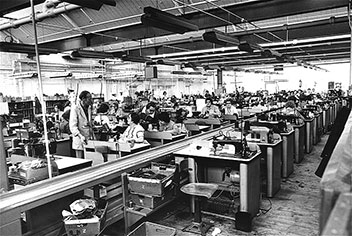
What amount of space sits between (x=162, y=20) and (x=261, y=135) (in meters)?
1.82

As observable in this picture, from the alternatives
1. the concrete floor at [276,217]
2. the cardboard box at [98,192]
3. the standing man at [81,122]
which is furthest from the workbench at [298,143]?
the cardboard box at [98,192]

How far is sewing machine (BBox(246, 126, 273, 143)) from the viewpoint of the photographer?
3.64m

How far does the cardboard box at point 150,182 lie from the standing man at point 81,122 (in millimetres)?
1542

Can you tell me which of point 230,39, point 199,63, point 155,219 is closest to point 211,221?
point 155,219

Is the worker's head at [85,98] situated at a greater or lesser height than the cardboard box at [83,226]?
greater

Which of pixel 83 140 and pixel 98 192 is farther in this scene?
pixel 83 140

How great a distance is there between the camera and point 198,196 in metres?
2.62

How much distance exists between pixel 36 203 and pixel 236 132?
2.56 metres

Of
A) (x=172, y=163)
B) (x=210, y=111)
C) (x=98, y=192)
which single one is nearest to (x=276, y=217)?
(x=172, y=163)

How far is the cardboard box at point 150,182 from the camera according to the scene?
8.21 feet

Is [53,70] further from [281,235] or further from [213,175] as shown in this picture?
[281,235]

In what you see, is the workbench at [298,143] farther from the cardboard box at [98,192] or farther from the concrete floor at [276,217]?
the cardboard box at [98,192]

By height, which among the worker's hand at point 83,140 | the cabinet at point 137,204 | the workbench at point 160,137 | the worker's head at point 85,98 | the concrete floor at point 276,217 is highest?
the worker's head at point 85,98

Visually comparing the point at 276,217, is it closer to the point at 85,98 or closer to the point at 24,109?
the point at 85,98
